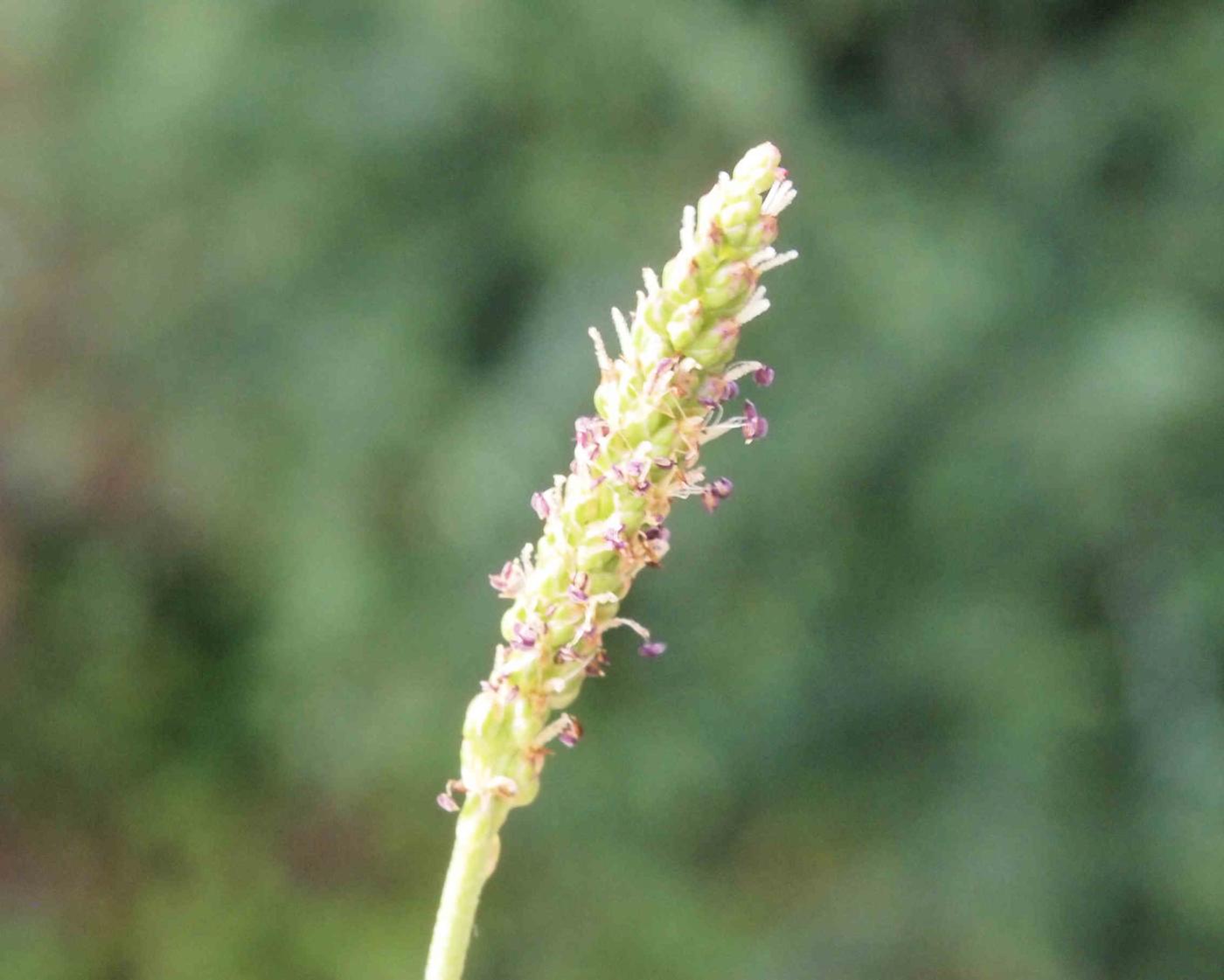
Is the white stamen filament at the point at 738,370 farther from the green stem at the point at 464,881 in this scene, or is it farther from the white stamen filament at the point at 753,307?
the green stem at the point at 464,881

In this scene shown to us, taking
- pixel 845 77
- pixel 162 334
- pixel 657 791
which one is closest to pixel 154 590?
pixel 162 334

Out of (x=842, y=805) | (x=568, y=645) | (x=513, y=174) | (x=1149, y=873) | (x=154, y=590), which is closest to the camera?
(x=568, y=645)

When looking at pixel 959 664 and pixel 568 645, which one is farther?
pixel 959 664

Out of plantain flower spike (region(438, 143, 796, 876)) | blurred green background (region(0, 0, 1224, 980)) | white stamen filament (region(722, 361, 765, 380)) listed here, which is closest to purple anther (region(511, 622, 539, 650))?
plantain flower spike (region(438, 143, 796, 876))

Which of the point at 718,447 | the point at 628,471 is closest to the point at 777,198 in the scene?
the point at 628,471

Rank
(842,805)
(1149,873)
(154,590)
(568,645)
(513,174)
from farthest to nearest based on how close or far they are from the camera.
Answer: (154,590) < (842,805) < (1149,873) < (513,174) < (568,645)

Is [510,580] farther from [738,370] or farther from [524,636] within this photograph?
[738,370]

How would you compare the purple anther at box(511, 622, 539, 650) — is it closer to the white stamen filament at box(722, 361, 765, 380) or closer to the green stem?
the green stem

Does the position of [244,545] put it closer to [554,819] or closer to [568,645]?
[554,819]
